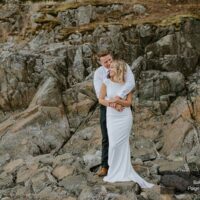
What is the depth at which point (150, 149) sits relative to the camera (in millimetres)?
14344

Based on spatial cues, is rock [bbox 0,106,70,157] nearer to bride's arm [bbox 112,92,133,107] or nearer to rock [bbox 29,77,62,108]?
rock [bbox 29,77,62,108]

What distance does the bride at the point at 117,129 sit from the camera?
10.7 metres

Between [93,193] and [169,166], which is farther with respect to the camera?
[169,166]

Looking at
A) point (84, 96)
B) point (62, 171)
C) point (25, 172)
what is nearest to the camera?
point (62, 171)

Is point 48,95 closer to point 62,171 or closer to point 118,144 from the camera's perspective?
point 62,171

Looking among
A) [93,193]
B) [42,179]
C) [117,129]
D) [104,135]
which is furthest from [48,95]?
[93,193]

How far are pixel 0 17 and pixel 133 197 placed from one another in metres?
13.8

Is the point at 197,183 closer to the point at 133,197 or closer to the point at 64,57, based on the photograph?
the point at 133,197

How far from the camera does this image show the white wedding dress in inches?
424

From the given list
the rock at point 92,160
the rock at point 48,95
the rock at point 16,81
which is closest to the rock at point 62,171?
the rock at point 92,160

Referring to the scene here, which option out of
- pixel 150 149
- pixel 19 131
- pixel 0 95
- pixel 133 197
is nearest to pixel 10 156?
pixel 19 131

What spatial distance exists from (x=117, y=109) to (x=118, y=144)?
2.76 feet

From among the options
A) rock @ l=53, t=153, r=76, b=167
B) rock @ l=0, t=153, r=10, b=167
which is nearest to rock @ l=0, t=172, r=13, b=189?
rock @ l=0, t=153, r=10, b=167

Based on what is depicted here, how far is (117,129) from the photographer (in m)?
10.8
